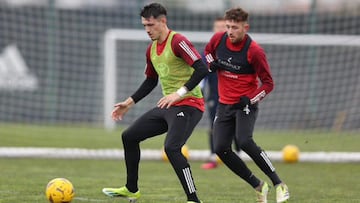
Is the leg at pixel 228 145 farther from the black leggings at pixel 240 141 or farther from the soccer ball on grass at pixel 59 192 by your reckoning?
the soccer ball on grass at pixel 59 192

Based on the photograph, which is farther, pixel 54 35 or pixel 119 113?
pixel 54 35

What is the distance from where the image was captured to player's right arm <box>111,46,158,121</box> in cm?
888

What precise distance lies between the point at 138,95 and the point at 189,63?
3.11ft

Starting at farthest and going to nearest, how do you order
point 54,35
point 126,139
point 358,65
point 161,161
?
point 54,35
point 358,65
point 161,161
point 126,139

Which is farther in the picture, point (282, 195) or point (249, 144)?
point (249, 144)

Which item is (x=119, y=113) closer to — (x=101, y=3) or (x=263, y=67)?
(x=263, y=67)

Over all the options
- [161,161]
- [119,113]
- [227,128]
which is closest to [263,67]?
[227,128]

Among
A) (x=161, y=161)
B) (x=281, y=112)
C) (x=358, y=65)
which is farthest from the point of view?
(x=281, y=112)

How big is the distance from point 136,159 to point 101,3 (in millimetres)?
12328

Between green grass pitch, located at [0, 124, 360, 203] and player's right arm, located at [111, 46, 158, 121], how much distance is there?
0.96 metres

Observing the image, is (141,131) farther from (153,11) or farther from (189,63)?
(153,11)

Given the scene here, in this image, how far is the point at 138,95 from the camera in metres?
9.02

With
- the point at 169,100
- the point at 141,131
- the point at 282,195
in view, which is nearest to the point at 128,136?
the point at 141,131

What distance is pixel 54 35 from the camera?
66.0 feet
